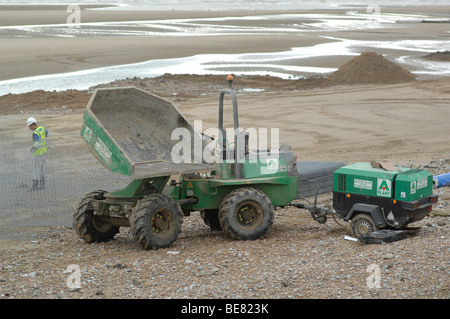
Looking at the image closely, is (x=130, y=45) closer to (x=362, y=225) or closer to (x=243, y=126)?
(x=243, y=126)

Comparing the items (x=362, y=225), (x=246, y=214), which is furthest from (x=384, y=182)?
(x=246, y=214)

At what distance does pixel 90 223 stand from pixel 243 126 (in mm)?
12021

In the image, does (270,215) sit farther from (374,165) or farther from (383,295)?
(383,295)

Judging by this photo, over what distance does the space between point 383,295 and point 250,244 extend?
2917 millimetres

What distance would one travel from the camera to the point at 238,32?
174ft

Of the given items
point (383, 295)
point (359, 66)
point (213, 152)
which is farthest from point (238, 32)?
point (383, 295)

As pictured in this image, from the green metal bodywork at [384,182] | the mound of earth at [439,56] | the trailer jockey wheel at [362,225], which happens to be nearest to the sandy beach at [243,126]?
the trailer jockey wheel at [362,225]

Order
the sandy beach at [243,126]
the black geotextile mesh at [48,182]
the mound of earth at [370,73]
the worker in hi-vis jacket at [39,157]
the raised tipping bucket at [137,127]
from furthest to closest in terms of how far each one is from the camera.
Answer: the mound of earth at [370,73] < the worker in hi-vis jacket at [39,157] < the black geotextile mesh at [48,182] < the raised tipping bucket at [137,127] < the sandy beach at [243,126]

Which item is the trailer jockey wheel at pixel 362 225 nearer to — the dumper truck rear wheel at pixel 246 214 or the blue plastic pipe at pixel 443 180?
the dumper truck rear wheel at pixel 246 214

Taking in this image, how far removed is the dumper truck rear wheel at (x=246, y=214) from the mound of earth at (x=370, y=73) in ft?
72.2

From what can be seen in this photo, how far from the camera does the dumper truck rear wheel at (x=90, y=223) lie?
35.4ft
